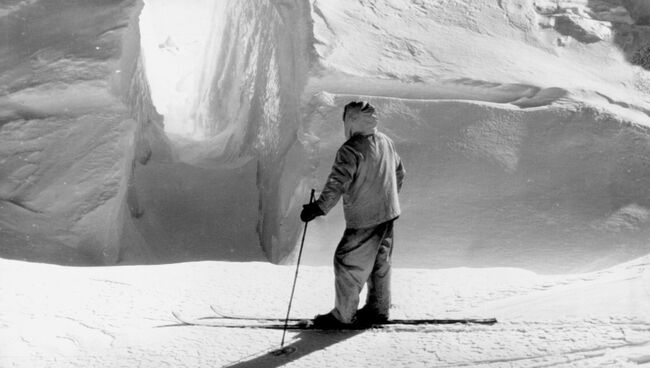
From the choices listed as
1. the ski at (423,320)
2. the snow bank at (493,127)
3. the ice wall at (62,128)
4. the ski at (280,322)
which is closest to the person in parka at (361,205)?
the ski at (280,322)

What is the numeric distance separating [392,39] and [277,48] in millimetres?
1711

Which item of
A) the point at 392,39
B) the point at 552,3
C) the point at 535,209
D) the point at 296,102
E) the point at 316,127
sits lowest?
the point at 535,209

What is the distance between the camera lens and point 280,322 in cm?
355

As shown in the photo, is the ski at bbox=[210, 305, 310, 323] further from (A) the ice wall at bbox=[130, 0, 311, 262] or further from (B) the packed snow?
(A) the ice wall at bbox=[130, 0, 311, 262]

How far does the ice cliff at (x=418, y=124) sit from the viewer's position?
567 cm

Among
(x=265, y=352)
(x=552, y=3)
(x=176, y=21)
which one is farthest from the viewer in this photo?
(x=176, y=21)

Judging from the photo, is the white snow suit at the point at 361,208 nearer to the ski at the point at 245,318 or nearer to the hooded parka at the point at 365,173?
the hooded parka at the point at 365,173

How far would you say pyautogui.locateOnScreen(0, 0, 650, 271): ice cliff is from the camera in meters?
5.67

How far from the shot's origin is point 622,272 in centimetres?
405

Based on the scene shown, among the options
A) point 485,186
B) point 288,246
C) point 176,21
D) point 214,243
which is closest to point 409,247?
point 485,186

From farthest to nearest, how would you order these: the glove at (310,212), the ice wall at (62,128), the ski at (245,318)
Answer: the ice wall at (62,128) → the ski at (245,318) → the glove at (310,212)

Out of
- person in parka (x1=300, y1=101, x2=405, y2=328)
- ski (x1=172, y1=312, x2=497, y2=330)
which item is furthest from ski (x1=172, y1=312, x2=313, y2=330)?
person in parka (x1=300, y1=101, x2=405, y2=328)

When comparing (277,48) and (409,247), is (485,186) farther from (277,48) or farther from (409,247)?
(277,48)

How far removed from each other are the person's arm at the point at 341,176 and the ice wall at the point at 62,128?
3560mm
